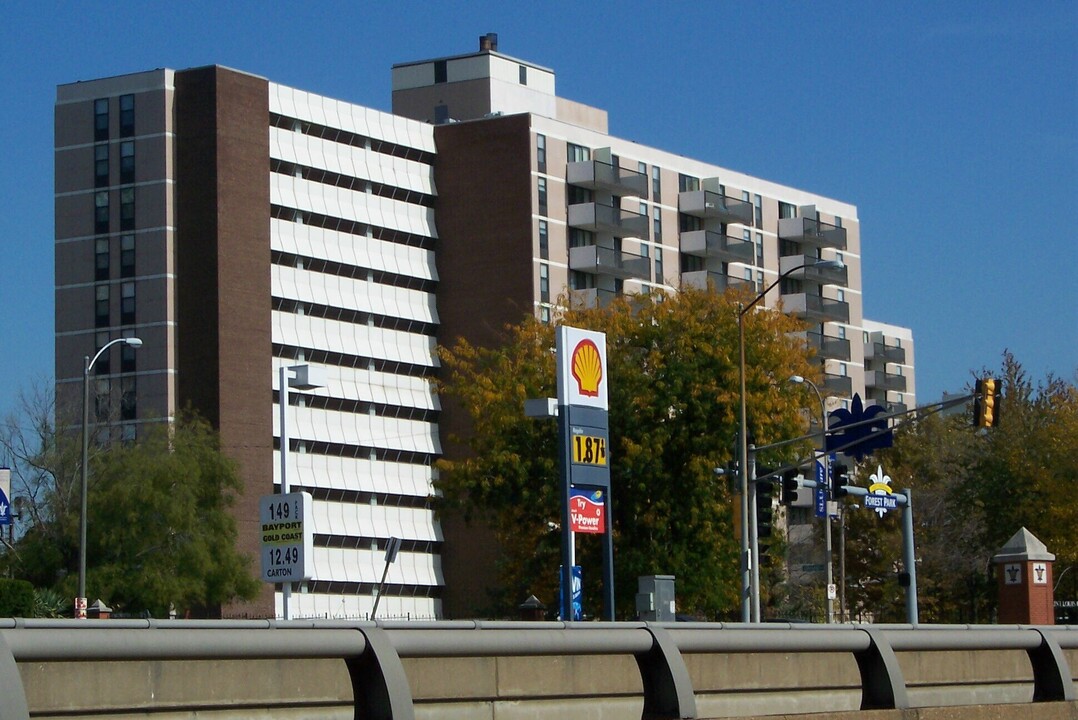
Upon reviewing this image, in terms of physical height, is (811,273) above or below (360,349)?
above

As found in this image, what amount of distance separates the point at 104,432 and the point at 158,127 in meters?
16.6

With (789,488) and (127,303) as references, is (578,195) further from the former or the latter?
(789,488)

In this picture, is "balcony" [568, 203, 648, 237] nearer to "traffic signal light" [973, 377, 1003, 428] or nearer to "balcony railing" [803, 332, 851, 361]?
"balcony railing" [803, 332, 851, 361]

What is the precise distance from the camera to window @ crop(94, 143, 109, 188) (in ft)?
302

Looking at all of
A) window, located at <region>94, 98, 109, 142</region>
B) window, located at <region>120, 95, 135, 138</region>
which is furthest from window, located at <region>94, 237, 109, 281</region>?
window, located at <region>120, 95, 135, 138</region>

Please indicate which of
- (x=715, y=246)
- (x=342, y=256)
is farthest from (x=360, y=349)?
(x=715, y=246)

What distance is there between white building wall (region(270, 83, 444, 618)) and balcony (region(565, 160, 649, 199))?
27.0 ft

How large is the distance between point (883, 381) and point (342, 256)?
174ft

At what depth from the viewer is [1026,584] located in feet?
110

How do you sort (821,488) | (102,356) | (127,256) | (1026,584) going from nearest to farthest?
1. (1026,584)
2. (821,488)
3. (102,356)
4. (127,256)

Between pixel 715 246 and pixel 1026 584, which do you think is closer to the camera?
pixel 1026 584

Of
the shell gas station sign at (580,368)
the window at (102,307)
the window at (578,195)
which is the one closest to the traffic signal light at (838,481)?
the shell gas station sign at (580,368)

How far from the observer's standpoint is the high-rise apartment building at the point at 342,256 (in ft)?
291

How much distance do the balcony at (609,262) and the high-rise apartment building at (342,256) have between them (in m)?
0.13
